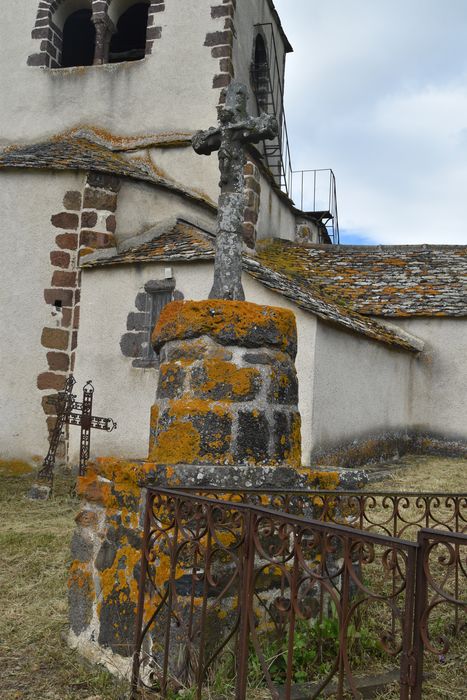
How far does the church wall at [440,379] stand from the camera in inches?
518

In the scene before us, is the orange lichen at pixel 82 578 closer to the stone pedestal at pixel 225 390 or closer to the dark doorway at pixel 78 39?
the stone pedestal at pixel 225 390

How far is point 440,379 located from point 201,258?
6053mm

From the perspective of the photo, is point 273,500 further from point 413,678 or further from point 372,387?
point 372,387

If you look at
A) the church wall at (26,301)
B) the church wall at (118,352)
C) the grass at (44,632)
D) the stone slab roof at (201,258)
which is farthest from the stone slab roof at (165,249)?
the grass at (44,632)

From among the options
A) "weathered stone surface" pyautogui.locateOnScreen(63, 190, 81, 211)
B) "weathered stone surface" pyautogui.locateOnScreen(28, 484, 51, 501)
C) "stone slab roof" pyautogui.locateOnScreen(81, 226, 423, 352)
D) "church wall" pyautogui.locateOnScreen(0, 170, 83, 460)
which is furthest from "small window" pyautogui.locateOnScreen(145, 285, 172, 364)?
"weathered stone surface" pyautogui.locateOnScreen(28, 484, 51, 501)

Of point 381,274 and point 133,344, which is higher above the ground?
point 381,274

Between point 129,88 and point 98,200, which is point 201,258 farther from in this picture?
point 129,88

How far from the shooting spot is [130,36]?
16.5 meters

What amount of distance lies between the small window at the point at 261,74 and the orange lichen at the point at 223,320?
12903 millimetres

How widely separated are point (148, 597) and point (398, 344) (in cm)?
1002

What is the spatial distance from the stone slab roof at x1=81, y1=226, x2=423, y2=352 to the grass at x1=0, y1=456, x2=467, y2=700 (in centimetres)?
433

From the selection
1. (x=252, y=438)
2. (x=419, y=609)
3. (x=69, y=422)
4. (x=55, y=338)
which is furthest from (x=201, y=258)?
(x=419, y=609)

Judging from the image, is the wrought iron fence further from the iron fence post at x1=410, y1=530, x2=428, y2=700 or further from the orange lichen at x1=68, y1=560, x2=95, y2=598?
the orange lichen at x1=68, y1=560, x2=95, y2=598

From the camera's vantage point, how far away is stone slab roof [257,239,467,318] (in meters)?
13.2
